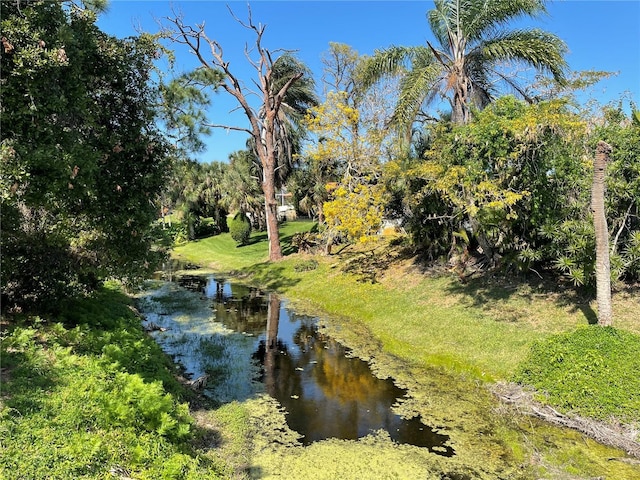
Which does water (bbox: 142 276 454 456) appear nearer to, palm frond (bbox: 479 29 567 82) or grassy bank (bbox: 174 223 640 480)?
grassy bank (bbox: 174 223 640 480)

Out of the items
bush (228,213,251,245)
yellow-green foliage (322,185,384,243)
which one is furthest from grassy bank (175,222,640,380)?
bush (228,213,251,245)

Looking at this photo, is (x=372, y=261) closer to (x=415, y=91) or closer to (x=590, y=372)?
(x=415, y=91)

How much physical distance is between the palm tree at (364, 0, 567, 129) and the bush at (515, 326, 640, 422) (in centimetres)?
910

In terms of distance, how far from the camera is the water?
870 cm

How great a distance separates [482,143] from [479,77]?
5247 millimetres

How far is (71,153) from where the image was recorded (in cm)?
745

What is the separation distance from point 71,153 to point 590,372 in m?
10.5

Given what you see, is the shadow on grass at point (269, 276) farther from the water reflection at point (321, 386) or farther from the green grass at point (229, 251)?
the water reflection at point (321, 386)

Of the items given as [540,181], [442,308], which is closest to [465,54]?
[540,181]

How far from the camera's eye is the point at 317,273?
24.9 metres

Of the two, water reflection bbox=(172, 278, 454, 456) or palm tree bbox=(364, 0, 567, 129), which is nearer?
water reflection bbox=(172, 278, 454, 456)

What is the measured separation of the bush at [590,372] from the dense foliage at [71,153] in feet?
29.6

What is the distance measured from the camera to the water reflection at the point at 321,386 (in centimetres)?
868

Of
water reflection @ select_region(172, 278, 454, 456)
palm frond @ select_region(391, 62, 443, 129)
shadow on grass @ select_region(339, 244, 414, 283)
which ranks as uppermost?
palm frond @ select_region(391, 62, 443, 129)
